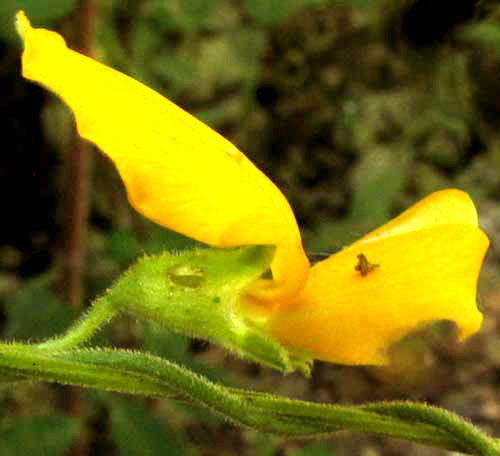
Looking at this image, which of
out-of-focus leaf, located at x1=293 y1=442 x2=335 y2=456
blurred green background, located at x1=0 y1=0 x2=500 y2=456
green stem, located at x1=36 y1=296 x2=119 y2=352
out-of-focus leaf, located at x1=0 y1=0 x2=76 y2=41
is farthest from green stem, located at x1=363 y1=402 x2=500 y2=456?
out-of-focus leaf, located at x1=0 y1=0 x2=76 y2=41

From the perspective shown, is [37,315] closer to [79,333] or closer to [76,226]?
[76,226]

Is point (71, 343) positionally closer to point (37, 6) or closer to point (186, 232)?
point (186, 232)

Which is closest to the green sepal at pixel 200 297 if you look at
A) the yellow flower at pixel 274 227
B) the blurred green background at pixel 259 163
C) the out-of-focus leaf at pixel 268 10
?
the yellow flower at pixel 274 227

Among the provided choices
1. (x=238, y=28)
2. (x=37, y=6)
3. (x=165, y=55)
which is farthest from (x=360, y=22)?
(x=37, y=6)

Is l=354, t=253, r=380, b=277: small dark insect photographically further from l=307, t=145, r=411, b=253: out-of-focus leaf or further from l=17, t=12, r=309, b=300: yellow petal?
l=307, t=145, r=411, b=253: out-of-focus leaf

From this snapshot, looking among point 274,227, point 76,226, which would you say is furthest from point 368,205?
point 274,227

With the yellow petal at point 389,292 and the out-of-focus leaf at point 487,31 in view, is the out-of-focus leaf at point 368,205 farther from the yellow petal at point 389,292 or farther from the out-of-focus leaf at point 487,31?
the yellow petal at point 389,292
